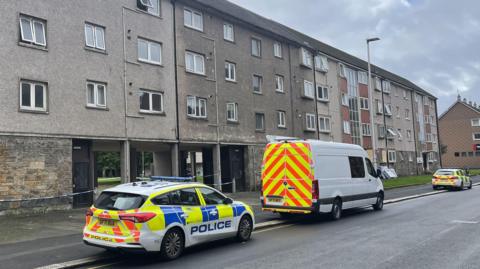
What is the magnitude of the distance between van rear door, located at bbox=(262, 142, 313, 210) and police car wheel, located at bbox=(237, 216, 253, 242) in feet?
10.0

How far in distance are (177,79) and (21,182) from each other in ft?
31.7

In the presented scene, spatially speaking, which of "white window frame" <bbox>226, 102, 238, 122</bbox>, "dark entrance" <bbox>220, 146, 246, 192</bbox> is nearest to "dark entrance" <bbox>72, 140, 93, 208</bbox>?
"white window frame" <bbox>226, 102, 238, 122</bbox>

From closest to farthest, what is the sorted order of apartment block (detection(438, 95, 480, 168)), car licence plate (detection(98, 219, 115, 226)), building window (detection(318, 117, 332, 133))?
1. car licence plate (detection(98, 219, 115, 226))
2. building window (detection(318, 117, 332, 133))
3. apartment block (detection(438, 95, 480, 168))

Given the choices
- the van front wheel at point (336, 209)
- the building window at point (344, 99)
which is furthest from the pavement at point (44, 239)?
the building window at point (344, 99)

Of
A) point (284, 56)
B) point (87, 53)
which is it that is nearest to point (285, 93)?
point (284, 56)

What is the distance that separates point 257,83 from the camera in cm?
2961

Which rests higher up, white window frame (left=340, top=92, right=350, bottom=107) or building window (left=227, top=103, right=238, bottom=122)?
white window frame (left=340, top=92, right=350, bottom=107)

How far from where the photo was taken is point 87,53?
1894cm

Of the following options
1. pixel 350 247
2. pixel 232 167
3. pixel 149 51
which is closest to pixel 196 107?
pixel 149 51

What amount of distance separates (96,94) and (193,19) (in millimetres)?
8111

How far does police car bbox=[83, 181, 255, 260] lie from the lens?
7.97 metres

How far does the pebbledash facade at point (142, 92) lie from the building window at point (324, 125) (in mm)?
158

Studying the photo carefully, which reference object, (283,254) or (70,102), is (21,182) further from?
(283,254)

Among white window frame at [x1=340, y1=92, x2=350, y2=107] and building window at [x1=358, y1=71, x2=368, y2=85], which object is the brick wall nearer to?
white window frame at [x1=340, y1=92, x2=350, y2=107]
